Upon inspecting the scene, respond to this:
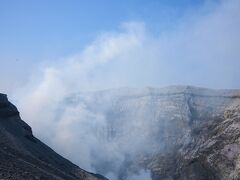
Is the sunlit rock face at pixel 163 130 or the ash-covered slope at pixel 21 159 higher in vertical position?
the sunlit rock face at pixel 163 130

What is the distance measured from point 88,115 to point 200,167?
51041 mm

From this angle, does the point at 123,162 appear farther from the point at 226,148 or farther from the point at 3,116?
the point at 3,116

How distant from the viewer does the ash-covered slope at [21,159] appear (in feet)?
111

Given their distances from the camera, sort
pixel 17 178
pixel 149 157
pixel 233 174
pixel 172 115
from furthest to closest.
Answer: pixel 172 115 < pixel 149 157 < pixel 233 174 < pixel 17 178

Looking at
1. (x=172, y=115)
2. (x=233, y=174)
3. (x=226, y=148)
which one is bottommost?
(x=233, y=174)

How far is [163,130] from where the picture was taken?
391 feet

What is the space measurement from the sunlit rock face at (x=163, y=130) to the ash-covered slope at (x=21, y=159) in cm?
3669

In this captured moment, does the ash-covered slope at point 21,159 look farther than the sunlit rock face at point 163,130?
No

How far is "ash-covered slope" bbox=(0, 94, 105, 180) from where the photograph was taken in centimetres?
3391

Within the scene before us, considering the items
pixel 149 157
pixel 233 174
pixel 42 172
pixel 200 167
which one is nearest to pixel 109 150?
pixel 149 157

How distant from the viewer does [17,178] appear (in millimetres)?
31031

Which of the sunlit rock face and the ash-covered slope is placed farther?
the sunlit rock face

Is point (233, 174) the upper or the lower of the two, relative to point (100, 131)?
lower

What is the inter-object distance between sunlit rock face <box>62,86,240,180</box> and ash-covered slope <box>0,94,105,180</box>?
120ft
